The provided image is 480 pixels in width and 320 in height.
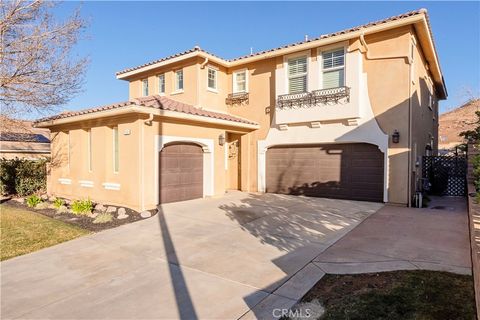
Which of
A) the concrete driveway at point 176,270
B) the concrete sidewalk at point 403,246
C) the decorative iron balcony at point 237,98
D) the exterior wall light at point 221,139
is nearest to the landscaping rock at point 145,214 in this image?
the concrete driveway at point 176,270

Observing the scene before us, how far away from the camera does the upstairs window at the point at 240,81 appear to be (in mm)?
15008

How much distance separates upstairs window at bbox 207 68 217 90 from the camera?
14784 millimetres

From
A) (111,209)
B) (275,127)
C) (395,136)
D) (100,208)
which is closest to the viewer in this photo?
(111,209)

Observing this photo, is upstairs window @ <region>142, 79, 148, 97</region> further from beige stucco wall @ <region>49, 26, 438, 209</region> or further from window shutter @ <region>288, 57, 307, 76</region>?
window shutter @ <region>288, 57, 307, 76</region>

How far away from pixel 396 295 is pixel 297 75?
1058 centimetres

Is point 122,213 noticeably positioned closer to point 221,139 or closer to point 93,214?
point 93,214

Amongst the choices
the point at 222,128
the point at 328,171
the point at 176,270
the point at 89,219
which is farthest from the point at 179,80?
the point at 176,270

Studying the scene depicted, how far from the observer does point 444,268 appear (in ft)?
16.2

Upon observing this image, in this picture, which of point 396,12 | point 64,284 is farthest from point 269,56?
point 64,284

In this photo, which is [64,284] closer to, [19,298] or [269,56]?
[19,298]

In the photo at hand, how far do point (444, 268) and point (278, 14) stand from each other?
11.4 metres

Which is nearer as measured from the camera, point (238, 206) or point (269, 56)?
point (238, 206)

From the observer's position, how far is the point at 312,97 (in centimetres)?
1234

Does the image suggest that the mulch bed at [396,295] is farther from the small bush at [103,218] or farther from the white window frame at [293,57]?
the white window frame at [293,57]
